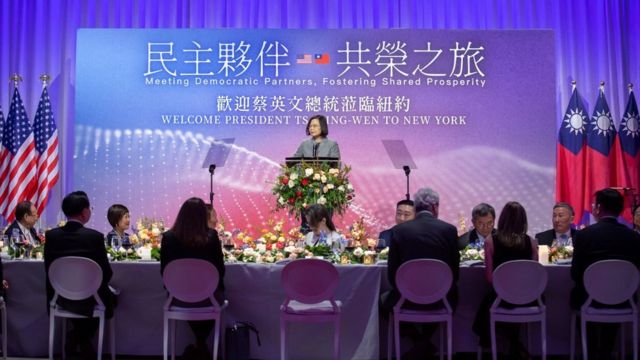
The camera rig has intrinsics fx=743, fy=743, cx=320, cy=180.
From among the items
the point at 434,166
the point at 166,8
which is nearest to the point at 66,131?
the point at 166,8

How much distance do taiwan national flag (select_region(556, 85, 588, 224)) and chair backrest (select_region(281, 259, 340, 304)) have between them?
569cm

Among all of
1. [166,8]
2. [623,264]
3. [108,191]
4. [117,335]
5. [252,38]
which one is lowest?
[117,335]

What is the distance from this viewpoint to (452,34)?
31.5ft

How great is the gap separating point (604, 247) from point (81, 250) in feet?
11.7

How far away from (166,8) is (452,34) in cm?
403

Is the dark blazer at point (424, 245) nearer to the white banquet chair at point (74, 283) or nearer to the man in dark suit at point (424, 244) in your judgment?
the man in dark suit at point (424, 244)

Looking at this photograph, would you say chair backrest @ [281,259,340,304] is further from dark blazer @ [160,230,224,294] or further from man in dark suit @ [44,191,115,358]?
man in dark suit @ [44,191,115,358]

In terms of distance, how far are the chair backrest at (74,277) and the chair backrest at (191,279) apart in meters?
0.50

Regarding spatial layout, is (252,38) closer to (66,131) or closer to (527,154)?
(66,131)

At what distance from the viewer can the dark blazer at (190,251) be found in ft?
16.2

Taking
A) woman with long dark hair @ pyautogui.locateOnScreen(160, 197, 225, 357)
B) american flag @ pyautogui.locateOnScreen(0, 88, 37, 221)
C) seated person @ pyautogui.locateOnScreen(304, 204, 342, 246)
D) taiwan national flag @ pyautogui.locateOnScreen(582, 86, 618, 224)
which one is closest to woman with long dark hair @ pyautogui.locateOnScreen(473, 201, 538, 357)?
seated person @ pyautogui.locateOnScreen(304, 204, 342, 246)

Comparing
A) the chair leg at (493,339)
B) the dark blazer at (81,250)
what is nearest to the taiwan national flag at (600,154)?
the chair leg at (493,339)

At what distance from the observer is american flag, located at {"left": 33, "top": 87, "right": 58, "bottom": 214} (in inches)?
381

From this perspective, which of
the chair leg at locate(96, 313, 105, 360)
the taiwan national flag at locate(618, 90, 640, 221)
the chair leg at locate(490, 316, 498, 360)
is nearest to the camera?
the chair leg at locate(490, 316, 498, 360)
